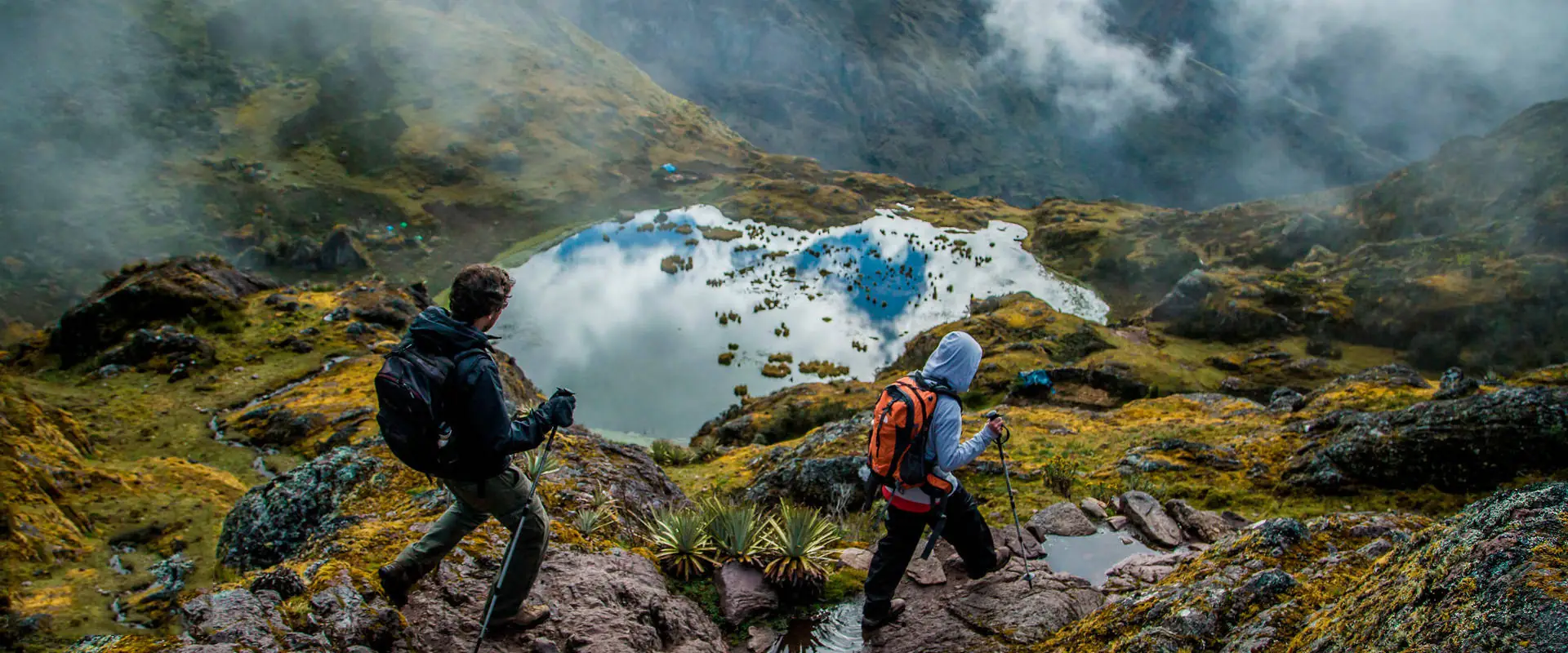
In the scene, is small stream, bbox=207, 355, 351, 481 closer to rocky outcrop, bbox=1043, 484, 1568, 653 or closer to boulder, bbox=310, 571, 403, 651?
boulder, bbox=310, 571, 403, 651

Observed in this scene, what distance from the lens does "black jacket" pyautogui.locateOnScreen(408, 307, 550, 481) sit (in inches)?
194

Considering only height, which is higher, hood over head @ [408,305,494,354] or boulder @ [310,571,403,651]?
hood over head @ [408,305,494,354]

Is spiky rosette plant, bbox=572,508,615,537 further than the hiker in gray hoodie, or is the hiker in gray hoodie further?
spiky rosette plant, bbox=572,508,615,537

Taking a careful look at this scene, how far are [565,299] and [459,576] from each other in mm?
60417

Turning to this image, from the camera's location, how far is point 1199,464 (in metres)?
14.2

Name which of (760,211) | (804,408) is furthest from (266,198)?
(804,408)

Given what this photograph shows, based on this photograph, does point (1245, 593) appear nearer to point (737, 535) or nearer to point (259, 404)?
point (737, 535)

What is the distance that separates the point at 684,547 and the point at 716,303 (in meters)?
58.1

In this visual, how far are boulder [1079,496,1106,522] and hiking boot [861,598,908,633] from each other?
4843mm

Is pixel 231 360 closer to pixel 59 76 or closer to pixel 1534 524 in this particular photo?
pixel 1534 524

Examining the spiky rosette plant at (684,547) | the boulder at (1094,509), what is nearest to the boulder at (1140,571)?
the boulder at (1094,509)

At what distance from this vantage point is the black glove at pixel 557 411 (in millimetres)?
5391

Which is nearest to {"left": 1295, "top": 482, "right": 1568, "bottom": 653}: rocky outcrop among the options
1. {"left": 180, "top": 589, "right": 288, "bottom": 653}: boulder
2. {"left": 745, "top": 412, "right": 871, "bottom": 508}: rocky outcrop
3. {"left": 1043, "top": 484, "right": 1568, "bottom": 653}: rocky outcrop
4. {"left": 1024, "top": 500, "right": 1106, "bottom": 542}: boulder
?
{"left": 1043, "top": 484, "right": 1568, "bottom": 653}: rocky outcrop

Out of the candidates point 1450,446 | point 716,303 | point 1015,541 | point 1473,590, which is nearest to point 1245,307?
point 1450,446
